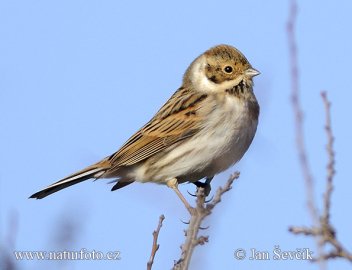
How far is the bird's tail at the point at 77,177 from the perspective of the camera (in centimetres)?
696

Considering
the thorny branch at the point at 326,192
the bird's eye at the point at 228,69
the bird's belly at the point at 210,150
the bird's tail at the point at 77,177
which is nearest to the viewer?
the thorny branch at the point at 326,192

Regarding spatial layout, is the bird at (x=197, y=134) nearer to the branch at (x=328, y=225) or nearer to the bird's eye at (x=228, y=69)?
the bird's eye at (x=228, y=69)

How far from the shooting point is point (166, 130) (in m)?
7.33

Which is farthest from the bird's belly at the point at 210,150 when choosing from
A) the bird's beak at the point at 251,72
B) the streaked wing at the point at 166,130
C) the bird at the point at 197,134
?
the bird's beak at the point at 251,72

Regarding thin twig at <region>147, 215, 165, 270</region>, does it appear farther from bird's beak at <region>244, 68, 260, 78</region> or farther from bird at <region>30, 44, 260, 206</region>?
bird's beak at <region>244, 68, 260, 78</region>

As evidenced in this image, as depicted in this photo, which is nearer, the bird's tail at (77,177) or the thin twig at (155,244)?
the thin twig at (155,244)

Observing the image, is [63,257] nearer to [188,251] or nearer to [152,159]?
[188,251]

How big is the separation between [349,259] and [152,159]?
173 inches

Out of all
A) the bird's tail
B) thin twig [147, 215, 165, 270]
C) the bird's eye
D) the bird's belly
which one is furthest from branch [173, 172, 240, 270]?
the bird's eye

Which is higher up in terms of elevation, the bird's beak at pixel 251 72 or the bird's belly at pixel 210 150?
the bird's beak at pixel 251 72

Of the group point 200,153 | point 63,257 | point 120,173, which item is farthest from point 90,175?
point 63,257

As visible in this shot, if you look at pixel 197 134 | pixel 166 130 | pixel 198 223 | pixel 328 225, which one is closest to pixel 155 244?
pixel 198 223

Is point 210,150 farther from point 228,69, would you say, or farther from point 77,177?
point 77,177

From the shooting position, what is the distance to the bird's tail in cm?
696
